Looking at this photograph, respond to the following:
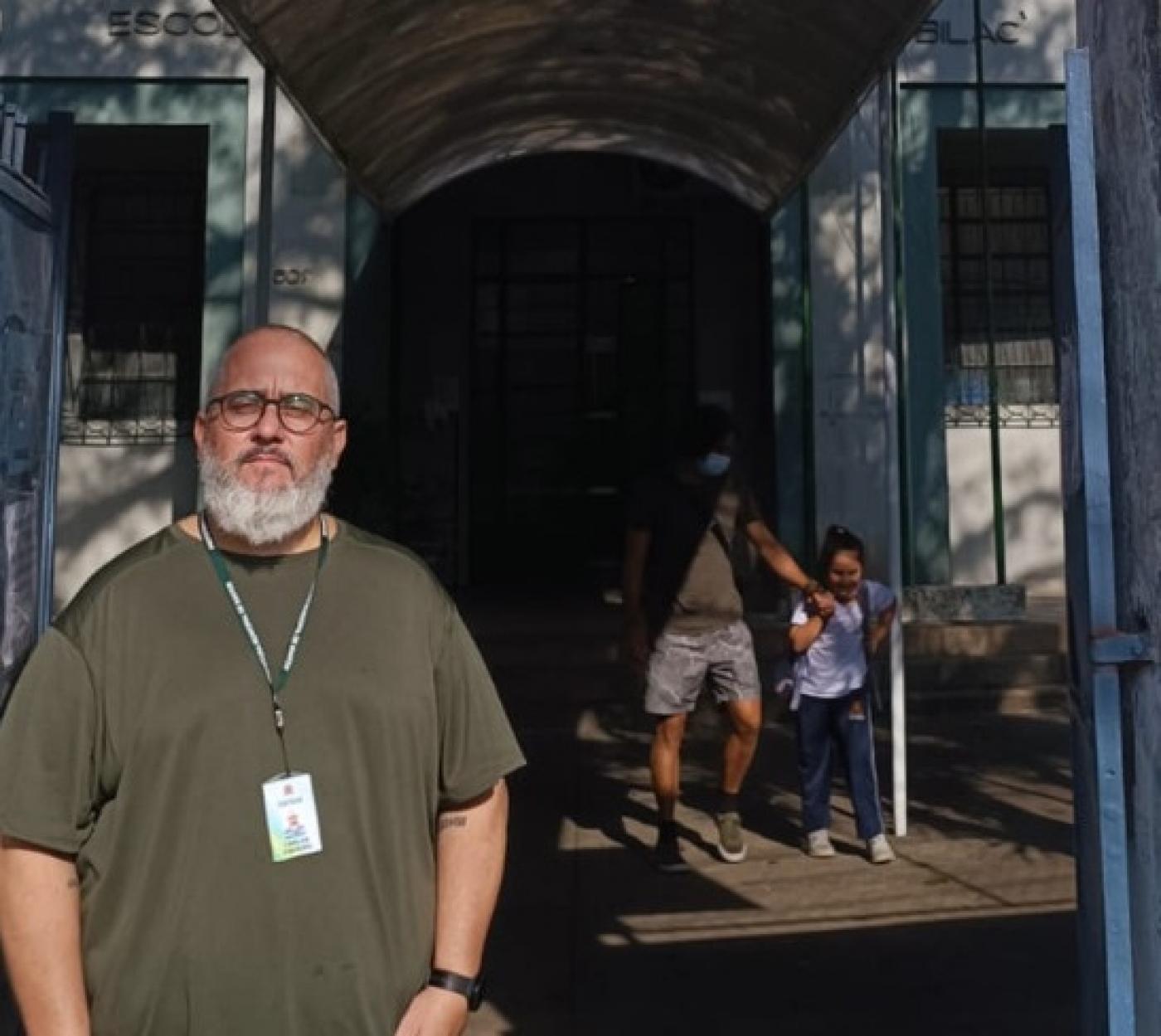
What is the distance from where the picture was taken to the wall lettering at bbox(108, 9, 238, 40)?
1019 centimetres

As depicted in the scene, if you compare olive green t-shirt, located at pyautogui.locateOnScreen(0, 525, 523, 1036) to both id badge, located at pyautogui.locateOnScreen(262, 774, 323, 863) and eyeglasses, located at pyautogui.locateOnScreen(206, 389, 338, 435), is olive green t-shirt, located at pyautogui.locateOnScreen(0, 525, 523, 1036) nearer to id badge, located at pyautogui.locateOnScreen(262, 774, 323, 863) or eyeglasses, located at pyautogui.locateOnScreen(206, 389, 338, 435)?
id badge, located at pyautogui.locateOnScreen(262, 774, 323, 863)

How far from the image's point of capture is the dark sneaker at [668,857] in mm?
5434

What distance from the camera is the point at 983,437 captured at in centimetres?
1102

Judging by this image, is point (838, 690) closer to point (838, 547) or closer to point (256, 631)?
point (838, 547)

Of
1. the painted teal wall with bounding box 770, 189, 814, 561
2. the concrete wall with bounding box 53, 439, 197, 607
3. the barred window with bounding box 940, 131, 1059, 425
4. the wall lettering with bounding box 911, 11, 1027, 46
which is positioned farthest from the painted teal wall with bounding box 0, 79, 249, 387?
the barred window with bounding box 940, 131, 1059, 425

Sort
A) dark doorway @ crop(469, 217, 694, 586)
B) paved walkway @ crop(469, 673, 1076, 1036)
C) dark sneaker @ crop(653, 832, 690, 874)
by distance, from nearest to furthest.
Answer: paved walkway @ crop(469, 673, 1076, 1036)
dark sneaker @ crop(653, 832, 690, 874)
dark doorway @ crop(469, 217, 694, 586)

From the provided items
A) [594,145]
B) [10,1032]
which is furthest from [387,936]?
[594,145]

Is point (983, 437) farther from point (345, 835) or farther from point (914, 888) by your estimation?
point (345, 835)

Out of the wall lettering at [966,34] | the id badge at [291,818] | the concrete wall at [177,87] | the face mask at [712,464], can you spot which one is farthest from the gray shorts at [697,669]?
the wall lettering at [966,34]

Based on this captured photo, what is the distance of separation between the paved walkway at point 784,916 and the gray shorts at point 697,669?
0.74 metres

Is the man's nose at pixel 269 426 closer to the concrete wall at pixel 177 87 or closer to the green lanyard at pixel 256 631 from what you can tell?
the green lanyard at pixel 256 631

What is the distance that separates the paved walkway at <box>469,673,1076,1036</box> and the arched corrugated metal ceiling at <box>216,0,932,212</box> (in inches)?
141

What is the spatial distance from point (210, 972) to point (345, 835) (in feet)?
0.91

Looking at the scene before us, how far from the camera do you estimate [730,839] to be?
5578 mm
